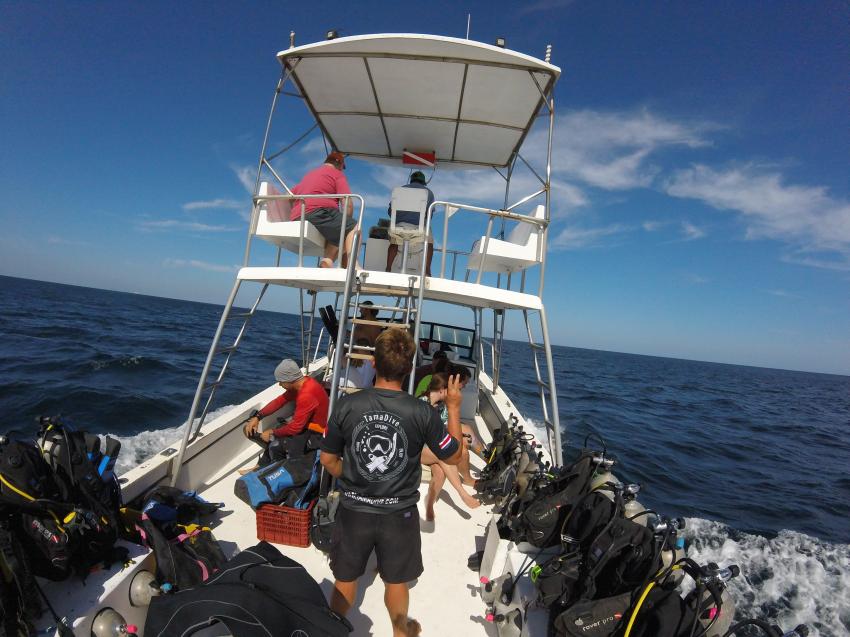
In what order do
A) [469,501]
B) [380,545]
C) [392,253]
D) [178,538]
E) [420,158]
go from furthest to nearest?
[420,158] → [392,253] → [469,501] → [178,538] → [380,545]

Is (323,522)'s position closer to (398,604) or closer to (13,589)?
(398,604)

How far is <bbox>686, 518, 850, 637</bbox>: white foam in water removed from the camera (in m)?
4.86

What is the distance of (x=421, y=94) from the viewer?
15.6 ft

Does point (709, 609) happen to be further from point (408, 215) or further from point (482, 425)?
point (482, 425)

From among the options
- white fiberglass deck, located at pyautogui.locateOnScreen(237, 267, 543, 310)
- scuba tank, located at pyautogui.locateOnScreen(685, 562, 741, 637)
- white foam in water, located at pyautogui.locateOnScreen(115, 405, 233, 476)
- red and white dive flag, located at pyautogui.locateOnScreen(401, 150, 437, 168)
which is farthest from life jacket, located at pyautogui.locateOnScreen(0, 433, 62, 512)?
red and white dive flag, located at pyautogui.locateOnScreen(401, 150, 437, 168)

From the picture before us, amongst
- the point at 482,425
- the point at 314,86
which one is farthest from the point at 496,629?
the point at 314,86

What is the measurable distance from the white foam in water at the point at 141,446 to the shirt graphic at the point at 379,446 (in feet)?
20.1

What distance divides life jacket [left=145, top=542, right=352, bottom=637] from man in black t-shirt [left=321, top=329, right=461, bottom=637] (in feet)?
0.96

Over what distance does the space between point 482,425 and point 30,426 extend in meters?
9.12

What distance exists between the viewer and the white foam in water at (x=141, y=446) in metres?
6.22

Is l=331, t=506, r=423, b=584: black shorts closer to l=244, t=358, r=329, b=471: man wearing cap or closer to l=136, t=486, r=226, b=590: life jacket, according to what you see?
l=136, t=486, r=226, b=590: life jacket

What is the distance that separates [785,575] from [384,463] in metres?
7.25

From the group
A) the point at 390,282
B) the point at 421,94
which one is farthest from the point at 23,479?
the point at 421,94

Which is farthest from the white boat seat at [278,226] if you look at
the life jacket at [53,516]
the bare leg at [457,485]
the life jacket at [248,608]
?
the life jacket at [248,608]
